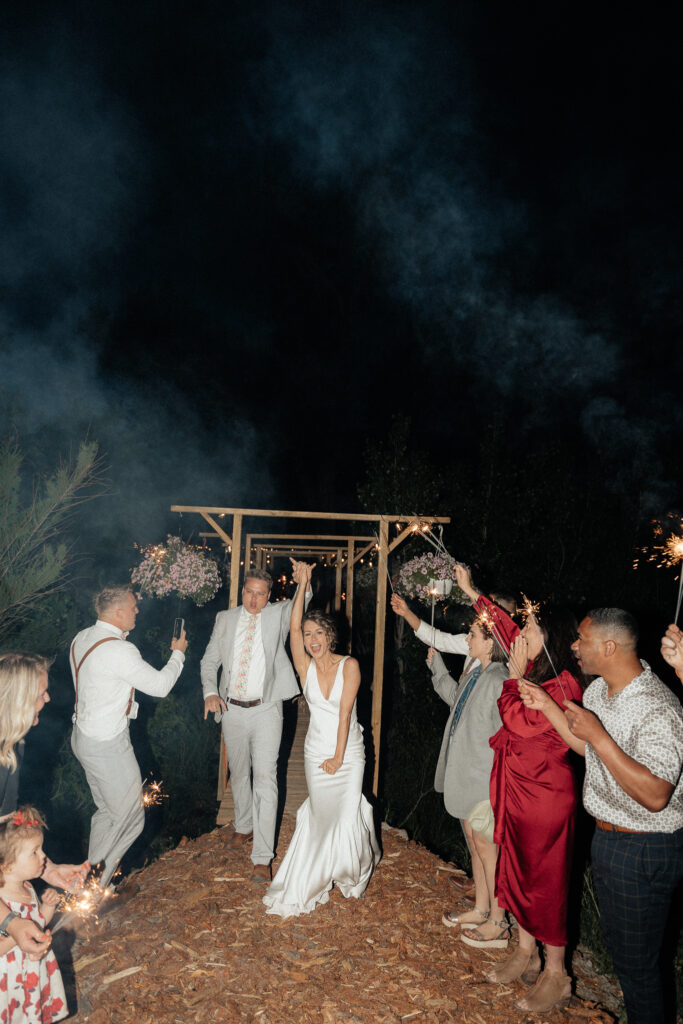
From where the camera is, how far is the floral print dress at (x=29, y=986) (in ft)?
7.99

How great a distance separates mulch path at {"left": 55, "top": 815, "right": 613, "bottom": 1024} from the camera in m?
3.17

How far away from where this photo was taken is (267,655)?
501 cm

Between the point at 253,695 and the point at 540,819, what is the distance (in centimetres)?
246

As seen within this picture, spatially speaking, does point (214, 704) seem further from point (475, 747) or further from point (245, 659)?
point (475, 747)

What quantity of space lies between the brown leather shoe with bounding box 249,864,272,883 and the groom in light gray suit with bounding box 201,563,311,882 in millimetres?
21

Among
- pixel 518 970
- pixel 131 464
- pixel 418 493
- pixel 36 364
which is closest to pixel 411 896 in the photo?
pixel 518 970

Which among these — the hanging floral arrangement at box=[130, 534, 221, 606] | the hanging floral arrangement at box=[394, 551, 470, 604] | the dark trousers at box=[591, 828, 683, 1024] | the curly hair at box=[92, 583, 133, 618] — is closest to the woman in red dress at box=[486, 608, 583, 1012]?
the dark trousers at box=[591, 828, 683, 1024]

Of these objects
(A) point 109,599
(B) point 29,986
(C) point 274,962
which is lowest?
(C) point 274,962

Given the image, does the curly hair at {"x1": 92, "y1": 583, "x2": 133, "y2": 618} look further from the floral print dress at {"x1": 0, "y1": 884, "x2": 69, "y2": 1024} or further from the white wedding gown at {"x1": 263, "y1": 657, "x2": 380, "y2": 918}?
the floral print dress at {"x1": 0, "y1": 884, "x2": 69, "y2": 1024}

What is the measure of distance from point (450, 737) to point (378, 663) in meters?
2.77

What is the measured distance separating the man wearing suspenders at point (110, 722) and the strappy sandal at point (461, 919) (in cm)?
212

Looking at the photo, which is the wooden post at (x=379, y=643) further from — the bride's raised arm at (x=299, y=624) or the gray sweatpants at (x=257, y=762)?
the bride's raised arm at (x=299, y=624)

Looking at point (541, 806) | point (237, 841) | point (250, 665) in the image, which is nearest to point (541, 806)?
point (541, 806)

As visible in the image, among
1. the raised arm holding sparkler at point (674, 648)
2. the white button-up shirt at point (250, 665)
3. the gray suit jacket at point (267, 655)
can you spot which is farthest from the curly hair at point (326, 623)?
the raised arm holding sparkler at point (674, 648)
